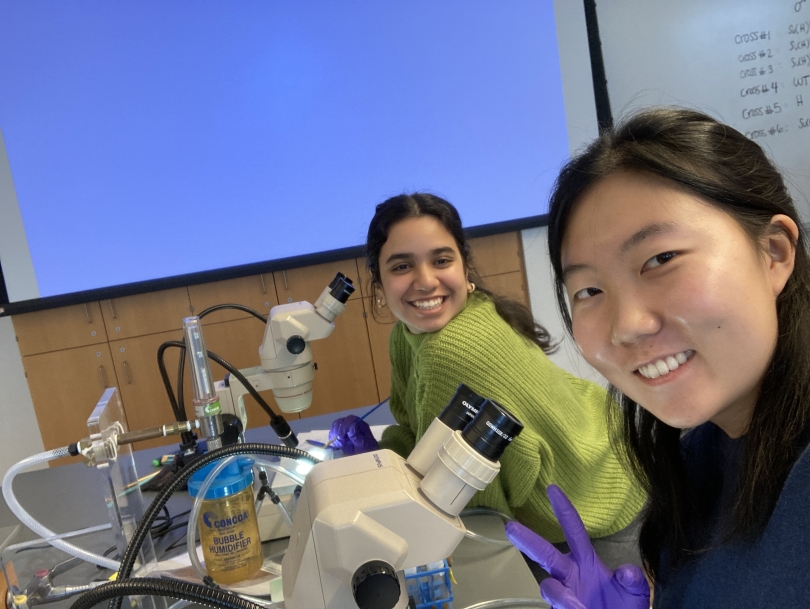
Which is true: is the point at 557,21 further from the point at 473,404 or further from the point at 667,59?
the point at 473,404

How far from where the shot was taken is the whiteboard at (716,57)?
2.83 metres

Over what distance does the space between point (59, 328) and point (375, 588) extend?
273 centimetres

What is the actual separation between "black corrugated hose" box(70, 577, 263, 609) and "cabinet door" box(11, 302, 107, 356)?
243 centimetres

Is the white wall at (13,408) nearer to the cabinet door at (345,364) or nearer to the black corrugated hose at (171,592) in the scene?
the cabinet door at (345,364)

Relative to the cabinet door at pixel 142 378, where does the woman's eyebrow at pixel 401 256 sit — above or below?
above

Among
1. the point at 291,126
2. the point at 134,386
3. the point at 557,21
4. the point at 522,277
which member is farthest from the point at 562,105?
the point at 134,386

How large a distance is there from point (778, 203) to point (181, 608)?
0.96 metres

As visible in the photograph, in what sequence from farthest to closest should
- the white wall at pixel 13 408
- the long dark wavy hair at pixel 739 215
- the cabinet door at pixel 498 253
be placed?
the cabinet door at pixel 498 253
the white wall at pixel 13 408
the long dark wavy hair at pixel 739 215

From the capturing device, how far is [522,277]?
117 inches

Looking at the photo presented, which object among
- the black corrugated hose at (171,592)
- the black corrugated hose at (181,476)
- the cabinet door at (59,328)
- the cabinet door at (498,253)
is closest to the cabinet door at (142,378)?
the cabinet door at (59,328)

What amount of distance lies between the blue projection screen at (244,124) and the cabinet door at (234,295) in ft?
0.30

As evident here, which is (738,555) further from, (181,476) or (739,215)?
(181,476)

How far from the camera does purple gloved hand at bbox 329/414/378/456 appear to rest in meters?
1.32

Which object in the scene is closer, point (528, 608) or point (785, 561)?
point (785, 561)
